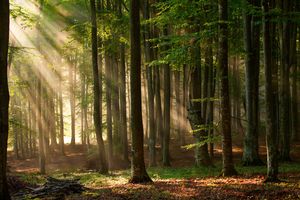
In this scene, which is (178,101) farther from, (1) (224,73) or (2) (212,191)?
(2) (212,191)

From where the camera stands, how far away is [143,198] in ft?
35.6

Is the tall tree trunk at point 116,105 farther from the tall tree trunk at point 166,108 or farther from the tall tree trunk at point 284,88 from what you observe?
the tall tree trunk at point 284,88

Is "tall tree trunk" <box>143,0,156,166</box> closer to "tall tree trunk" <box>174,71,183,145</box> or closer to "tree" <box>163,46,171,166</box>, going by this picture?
"tree" <box>163,46,171,166</box>

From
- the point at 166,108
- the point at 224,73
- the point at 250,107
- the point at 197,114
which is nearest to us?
the point at 224,73

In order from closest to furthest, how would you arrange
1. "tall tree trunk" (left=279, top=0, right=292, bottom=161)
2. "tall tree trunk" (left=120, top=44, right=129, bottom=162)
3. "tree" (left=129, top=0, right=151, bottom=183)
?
"tree" (left=129, top=0, right=151, bottom=183) < "tall tree trunk" (left=279, top=0, right=292, bottom=161) < "tall tree trunk" (left=120, top=44, right=129, bottom=162)

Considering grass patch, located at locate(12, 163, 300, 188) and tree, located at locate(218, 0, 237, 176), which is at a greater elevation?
tree, located at locate(218, 0, 237, 176)

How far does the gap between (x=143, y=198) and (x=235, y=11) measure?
11594 millimetres

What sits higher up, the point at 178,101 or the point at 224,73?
the point at 178,101

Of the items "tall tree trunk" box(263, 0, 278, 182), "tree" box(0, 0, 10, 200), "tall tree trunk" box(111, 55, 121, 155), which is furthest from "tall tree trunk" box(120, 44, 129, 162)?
"tree" box(0, 0, 10, 200)

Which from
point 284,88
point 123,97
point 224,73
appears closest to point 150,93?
point 123,97

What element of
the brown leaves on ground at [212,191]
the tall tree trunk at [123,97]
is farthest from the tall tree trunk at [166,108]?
the brown leaves on ground at [212,191]

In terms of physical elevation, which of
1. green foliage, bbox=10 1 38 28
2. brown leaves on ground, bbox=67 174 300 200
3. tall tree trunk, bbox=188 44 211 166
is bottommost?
brown leaves on ground, bbox=67 174 300 200

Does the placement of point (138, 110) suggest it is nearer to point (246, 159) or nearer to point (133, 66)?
point (133, 66)

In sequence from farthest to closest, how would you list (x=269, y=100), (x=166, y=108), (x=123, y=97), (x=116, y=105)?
(x=116, y=105) < (x=123, y=97) < (x=166, y=108) < (x=269, y=100)
